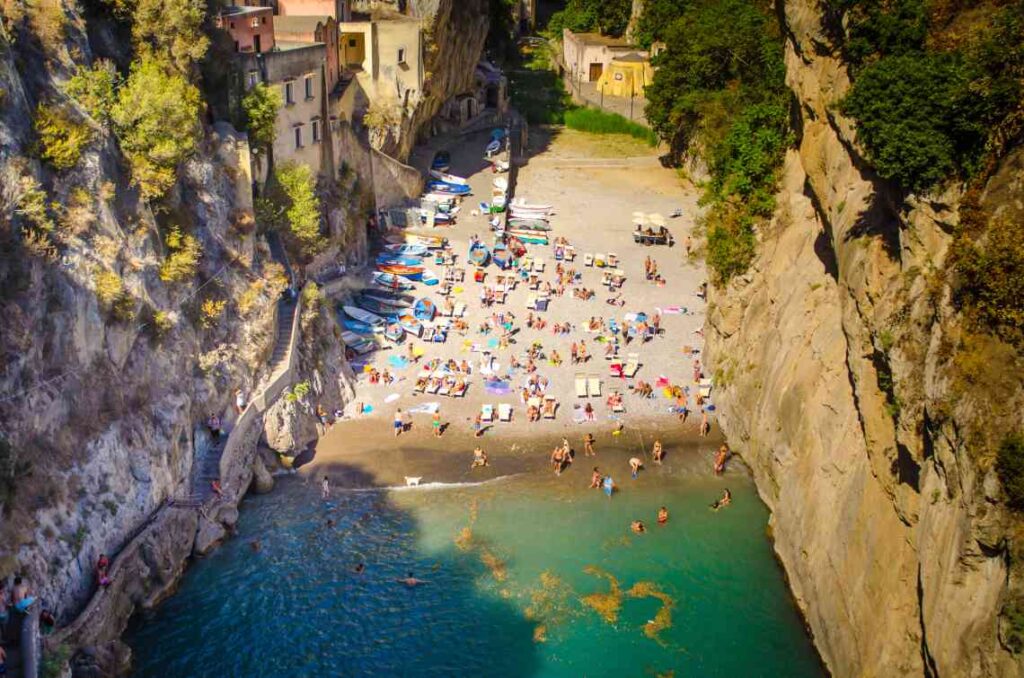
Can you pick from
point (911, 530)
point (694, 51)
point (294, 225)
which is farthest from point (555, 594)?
point (694, 51)

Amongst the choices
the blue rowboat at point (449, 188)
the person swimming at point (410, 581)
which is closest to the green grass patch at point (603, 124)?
the blue rowboat at point (449, 188)

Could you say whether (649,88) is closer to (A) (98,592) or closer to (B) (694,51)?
(B) (694,51)

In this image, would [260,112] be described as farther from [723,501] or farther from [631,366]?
[723,501]

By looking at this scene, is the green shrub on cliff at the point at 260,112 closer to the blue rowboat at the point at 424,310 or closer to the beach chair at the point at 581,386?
the blue rowboat at the point at 424,310

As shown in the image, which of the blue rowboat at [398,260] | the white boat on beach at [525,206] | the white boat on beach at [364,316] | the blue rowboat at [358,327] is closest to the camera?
the blue rowboat at [358,327]

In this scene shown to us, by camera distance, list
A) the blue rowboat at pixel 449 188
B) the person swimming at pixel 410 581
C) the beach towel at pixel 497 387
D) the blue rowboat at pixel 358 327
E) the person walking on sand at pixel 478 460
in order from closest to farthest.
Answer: the person swimming at pixel 410 581
the person walking on sand at pixel 478 460
the beach towel at pixel 497 387
the blue rowboat at pixel 358 327
the blue rowboat at pixel 449 188

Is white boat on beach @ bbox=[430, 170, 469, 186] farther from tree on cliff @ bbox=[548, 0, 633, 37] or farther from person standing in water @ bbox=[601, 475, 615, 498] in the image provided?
tree on cliff @ bbox=[548, 0, 633, 37]

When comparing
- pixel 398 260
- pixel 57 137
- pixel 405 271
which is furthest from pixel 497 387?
pixel 57 137
